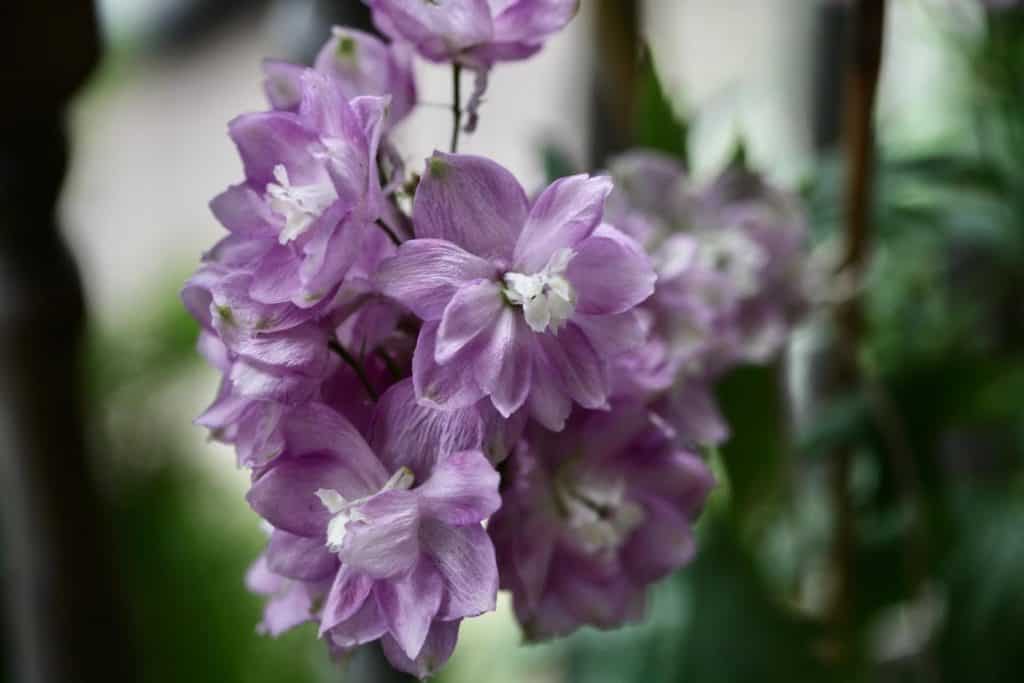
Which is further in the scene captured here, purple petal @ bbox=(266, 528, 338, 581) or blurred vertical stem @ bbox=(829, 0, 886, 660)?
blurred vertical stem @ bbox=(829, 0, 886, 660)

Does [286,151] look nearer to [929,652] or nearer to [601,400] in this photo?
[601,400]

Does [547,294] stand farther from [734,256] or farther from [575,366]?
[734,256]

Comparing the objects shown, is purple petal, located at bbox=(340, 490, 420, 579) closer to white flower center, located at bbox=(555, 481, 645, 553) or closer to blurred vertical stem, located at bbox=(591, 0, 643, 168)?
white flower center, located at bbox=(555, 481, 645, 553)

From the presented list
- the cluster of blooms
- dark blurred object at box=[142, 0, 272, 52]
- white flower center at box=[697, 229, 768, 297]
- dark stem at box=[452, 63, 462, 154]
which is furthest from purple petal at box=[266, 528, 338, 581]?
dark blurred object at box=[142, 0, 272, 52]

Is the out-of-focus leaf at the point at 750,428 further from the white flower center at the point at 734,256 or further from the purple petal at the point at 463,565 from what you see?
the purple petal at the point at 463,565

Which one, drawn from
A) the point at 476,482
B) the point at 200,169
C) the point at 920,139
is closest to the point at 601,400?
the point at 476,482

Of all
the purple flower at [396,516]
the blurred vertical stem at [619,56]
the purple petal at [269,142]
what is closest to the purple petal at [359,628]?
the purple flower at [396,516]
